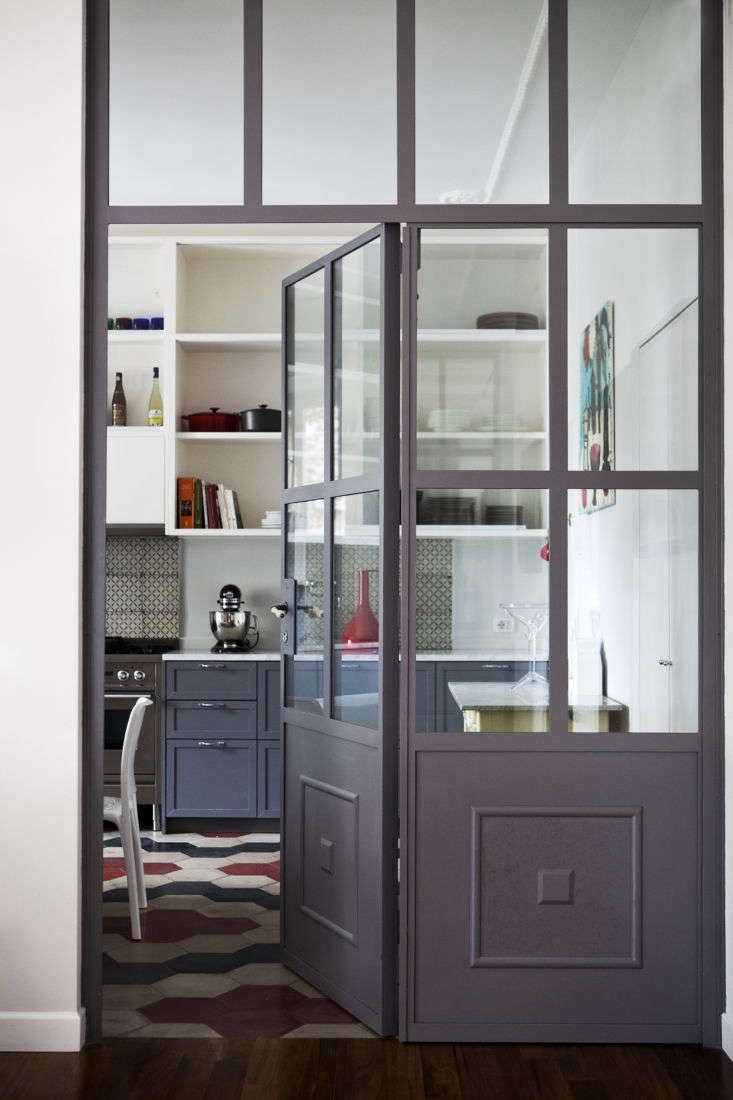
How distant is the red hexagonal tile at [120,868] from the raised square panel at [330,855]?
1.49 meters

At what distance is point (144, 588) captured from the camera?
241 inches

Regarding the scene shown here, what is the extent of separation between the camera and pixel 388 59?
3.10 metres

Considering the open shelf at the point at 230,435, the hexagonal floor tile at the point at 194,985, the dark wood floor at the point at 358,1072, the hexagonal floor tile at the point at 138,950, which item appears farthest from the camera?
the open shelf at the point at 230,435

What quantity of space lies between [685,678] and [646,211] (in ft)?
4.37

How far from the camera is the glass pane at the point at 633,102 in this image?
10.1 feet

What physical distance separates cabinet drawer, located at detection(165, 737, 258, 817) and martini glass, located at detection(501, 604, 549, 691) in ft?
8.68

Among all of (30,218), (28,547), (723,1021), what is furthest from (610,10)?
(723,1021)

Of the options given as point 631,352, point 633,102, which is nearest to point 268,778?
point 631,352

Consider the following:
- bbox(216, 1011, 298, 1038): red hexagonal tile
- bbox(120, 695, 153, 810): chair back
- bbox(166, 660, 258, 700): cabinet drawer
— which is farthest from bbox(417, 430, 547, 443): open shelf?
bbox(166, 660, 258, 700): cabinet drawer

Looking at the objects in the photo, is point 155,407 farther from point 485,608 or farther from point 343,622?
point 485,608

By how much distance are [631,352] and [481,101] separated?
0.83 meters

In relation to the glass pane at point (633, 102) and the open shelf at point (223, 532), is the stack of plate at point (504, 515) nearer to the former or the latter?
the glass pane at point (633, 102)

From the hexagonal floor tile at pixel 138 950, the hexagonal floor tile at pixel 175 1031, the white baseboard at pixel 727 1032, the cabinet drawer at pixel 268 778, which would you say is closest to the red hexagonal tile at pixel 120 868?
the cabinet drawer at pixel 268 778

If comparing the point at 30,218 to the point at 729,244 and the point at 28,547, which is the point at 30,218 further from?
the point at 729,244
